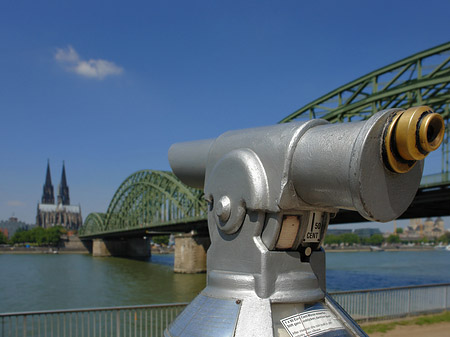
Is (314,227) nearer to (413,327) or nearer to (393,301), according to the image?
(413,327)

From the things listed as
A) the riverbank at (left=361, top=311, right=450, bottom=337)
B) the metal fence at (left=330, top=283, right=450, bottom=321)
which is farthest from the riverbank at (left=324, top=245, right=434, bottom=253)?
the riverbank at (left=361, top=311, right=450, bottom=337)

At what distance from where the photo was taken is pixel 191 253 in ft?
135

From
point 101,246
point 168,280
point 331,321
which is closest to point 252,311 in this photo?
point 331,321

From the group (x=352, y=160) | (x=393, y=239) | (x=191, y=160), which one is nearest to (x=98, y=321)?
(x=191, y=160)

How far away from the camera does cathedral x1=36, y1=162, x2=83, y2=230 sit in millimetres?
164625

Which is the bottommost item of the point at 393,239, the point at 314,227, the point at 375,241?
the point at 393,239

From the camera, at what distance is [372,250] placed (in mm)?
132250

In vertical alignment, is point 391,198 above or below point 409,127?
below

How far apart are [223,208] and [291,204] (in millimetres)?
359

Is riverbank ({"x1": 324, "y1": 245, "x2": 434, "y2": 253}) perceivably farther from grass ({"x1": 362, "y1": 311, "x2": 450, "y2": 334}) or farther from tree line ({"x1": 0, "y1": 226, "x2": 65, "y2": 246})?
grass ({"x1": 362, "y1": 311, "x2": 450, "y2": 334})

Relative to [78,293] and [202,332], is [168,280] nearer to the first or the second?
[78,293]

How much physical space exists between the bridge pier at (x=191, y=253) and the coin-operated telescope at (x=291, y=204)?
3921cm

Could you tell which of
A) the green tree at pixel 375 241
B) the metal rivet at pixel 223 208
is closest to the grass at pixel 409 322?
the metal rivet at pixel 223 208

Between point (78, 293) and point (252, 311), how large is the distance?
27.6 metres
